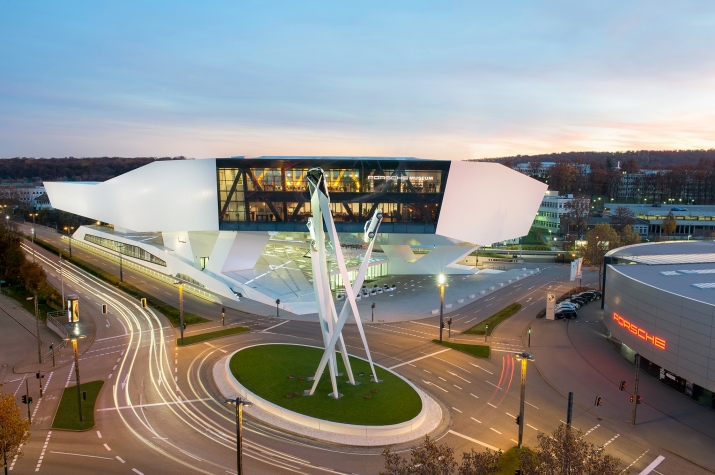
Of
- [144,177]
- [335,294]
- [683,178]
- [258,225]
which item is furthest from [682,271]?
[683,178]

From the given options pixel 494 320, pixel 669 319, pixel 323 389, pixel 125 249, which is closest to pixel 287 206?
pixel 494 320

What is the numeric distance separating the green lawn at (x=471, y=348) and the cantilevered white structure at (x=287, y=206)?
15152 mm

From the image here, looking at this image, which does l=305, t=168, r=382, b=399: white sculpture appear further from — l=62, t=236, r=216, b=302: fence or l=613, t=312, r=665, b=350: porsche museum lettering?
l=62, t=236, r=216, b=302: fence

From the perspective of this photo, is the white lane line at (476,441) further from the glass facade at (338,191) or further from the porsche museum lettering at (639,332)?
the glass facade at (338,191)

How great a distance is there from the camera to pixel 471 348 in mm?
38156

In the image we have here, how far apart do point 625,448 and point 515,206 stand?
38.4 meters

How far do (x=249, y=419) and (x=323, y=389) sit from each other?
4.40 meters

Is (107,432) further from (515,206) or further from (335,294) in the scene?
(515,206)

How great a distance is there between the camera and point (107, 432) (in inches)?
986

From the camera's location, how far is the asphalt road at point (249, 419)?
22688mm

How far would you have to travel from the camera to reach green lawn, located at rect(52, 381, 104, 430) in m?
25.6

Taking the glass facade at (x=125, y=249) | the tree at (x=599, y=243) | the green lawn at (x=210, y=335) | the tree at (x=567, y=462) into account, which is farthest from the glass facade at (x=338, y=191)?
the tree at (x=567, y=462)

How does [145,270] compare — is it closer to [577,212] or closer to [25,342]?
[25,342]

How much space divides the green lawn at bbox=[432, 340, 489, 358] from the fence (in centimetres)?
2469
